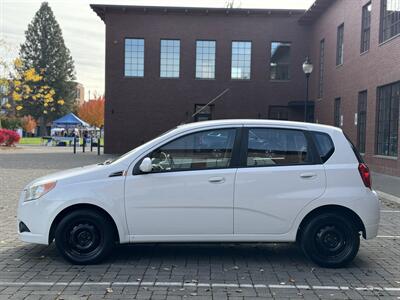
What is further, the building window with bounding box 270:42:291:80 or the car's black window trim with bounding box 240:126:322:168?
the building window with bounding box 270:42:291:80

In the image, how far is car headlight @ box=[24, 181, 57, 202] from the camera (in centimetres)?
578

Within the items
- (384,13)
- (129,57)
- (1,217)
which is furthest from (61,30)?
(1,217)

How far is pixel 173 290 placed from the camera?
4.94 metres

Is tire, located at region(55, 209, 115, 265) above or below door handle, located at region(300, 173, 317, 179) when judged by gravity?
below

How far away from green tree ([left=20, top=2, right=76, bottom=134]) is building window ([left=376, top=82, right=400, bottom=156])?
64.6m

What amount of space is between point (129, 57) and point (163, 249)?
82.6ft

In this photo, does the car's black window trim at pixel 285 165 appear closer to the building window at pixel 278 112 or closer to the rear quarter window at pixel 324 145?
the rear quarter window at pixel 324 145

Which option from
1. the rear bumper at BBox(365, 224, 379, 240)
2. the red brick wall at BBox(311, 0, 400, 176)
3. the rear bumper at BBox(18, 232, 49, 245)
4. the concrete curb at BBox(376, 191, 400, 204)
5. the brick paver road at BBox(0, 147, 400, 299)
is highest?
the red brick wall at BBox(311, 0, 400, 176)

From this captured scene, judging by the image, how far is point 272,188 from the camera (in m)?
5.77

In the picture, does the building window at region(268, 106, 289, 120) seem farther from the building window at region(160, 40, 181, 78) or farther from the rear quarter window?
the rear quarter window

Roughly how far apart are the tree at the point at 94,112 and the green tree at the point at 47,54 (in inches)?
319

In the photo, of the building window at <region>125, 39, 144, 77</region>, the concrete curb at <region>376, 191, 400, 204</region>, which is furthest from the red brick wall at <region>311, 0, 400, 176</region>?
the building window at <region>125, 39, 144, 77</region>

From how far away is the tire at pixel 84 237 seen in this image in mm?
5734

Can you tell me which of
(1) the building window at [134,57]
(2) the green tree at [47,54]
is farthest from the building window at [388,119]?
(2) the green tree at [47,54]
